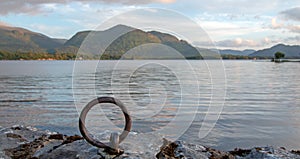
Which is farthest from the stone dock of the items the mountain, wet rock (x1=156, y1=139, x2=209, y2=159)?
the mountain

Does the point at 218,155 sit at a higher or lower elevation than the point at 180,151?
lower

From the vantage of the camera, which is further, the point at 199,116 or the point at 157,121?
the point at 199,116

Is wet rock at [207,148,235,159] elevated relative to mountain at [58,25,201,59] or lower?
lower

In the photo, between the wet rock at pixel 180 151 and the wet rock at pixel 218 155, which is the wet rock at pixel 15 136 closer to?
the wet rock at pixel 180 151

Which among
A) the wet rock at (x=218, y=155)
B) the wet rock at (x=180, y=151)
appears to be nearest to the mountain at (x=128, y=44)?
the wet rock at (x=180, y=151)

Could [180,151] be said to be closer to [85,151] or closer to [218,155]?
[218,155]

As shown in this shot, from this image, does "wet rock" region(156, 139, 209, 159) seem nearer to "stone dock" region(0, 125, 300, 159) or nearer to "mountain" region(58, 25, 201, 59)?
"stone dock" region(0, 125, 300, 159)

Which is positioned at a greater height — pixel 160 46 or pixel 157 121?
pixel 160 46

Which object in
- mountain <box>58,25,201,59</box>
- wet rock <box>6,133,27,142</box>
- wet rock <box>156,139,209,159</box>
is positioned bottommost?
wet rock <box>6,133,27,142</box>

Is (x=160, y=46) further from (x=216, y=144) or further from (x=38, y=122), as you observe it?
(x=38, y=122)

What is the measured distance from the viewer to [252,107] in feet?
67.3

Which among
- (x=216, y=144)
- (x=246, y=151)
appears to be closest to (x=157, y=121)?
(x=216, y=144)

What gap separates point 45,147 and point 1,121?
29.5 feet

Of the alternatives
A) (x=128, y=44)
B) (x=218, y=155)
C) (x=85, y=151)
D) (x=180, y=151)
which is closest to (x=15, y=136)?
(x=85, y=151)
